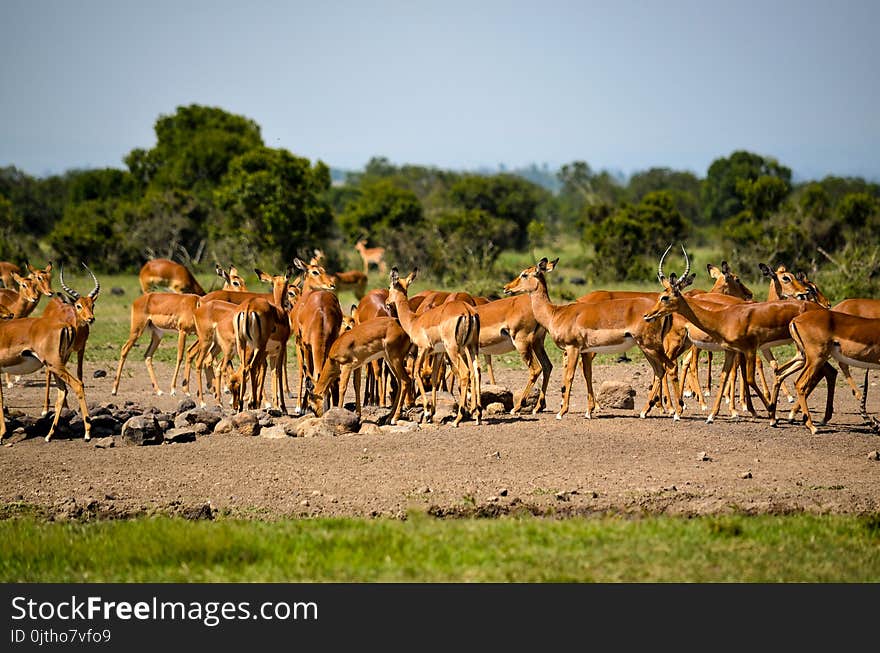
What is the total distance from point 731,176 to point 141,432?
50.3 m

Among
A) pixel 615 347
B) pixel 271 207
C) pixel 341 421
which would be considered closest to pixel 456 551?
pixel 341 421

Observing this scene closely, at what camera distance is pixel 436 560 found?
310 inches

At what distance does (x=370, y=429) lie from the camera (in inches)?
514

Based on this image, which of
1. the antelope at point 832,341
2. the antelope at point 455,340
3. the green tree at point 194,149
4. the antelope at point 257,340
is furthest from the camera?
the green tree at point 194,149

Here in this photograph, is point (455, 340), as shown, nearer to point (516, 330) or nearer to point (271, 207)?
point (516, 330)

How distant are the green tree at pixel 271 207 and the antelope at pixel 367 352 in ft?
80.0

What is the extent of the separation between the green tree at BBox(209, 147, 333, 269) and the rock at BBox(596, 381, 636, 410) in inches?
964

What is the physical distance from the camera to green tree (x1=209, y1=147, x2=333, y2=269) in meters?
38.4

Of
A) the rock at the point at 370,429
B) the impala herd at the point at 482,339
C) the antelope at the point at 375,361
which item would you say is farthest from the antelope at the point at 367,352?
the antelope at the point at 375,361

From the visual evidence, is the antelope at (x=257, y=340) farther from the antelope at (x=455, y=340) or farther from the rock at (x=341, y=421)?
the rock at (x=341, y=421)

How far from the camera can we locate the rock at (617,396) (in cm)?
1476

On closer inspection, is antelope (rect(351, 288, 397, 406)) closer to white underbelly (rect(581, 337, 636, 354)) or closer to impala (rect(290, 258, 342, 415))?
impala (rect(290, 258, 342, 415))

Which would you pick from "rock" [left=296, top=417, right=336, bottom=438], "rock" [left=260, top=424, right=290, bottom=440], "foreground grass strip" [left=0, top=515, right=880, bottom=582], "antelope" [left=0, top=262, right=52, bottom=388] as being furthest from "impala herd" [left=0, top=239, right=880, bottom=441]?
"foreground grass strip" [left=0, top=515, right=880, bottom=582]

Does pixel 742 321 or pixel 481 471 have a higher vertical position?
pixel 742 321
